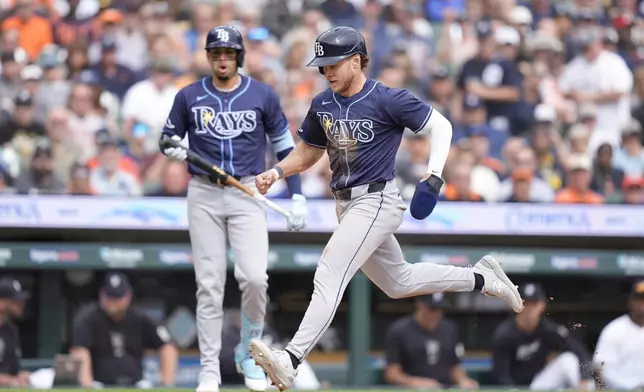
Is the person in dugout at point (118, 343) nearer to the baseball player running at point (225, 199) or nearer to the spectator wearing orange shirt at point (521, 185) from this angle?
the baseball player running at point (225, 199)

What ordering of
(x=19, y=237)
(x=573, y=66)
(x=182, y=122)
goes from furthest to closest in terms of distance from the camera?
(x=573, y=66) → (x=19, y=237) → (x=182, y=122)

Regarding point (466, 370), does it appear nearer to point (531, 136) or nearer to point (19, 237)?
point (531, 136)

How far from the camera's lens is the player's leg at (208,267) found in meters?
7.30

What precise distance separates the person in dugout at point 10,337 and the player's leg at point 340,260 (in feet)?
12.1

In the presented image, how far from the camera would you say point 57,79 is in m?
11.6

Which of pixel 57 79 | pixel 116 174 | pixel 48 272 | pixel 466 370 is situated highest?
pixel 57 79

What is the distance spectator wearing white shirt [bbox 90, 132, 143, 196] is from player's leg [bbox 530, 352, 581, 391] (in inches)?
140

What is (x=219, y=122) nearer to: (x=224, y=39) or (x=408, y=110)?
(x=224, y=39)

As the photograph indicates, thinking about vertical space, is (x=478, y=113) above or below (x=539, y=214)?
above

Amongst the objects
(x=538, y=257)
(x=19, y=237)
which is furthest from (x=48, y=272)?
(x=538, y=257)

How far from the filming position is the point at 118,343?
30.8 feet

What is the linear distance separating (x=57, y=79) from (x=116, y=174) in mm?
1662

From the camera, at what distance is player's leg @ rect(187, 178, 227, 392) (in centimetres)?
730

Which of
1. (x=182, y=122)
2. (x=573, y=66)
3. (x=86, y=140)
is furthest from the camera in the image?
(x=573, y=66)
